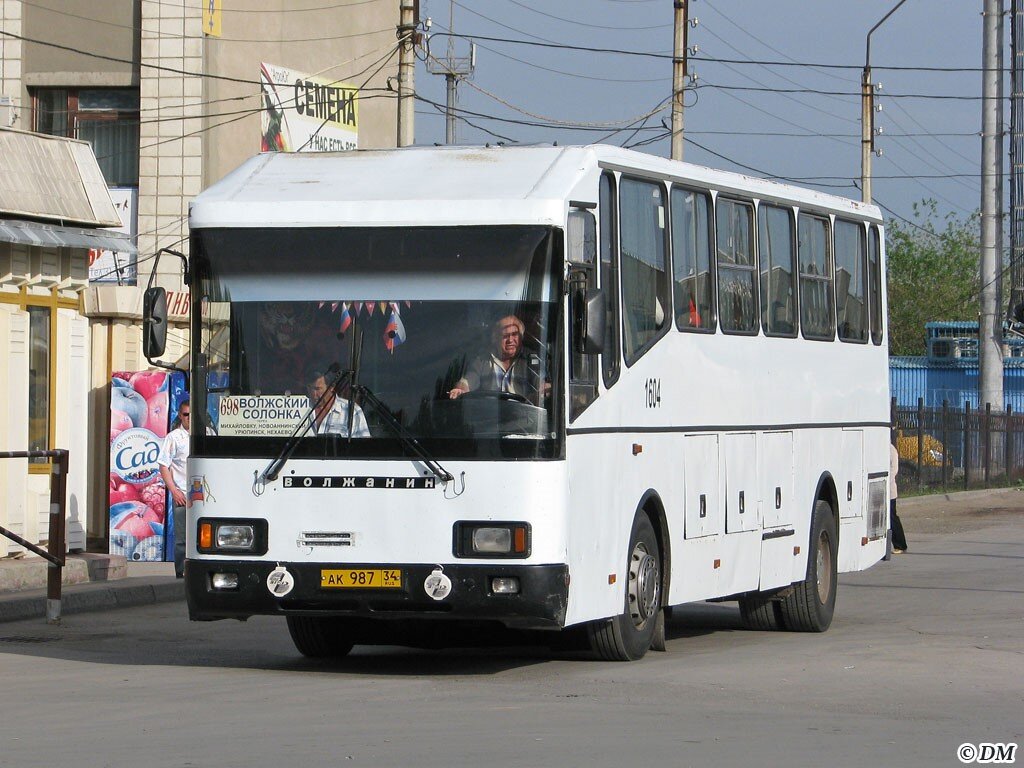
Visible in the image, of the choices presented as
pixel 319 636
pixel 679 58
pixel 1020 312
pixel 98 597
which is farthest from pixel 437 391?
pixel 1020 312

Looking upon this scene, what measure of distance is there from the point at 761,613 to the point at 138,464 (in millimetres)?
8392

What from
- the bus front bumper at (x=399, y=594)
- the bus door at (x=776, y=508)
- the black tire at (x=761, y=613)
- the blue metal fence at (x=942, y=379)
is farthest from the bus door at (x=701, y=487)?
the blue metal fence at (x=942, y=379)

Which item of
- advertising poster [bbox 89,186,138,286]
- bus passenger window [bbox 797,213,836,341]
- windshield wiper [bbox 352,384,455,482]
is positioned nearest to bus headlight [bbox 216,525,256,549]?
windshield wiper [bbox 352,384,455,482]

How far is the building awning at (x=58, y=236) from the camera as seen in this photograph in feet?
62.5

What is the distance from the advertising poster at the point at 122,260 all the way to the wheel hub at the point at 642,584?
19181mm

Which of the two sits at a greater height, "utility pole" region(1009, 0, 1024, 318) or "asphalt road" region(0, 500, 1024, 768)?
"utility pole" region(1009, 0, 1024, 318)

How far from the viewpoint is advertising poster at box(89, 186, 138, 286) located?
31625 millimetres

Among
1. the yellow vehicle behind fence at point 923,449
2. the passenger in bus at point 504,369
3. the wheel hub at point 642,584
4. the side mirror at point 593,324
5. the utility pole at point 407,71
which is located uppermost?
the utility pole at point 407,71

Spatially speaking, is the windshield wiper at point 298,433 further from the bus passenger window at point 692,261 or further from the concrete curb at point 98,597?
the concrete curb at point 98,597

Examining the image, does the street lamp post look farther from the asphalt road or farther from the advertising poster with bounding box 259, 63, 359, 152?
the asphalt road

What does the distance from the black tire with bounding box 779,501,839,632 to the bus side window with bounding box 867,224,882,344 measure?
2.19 meters

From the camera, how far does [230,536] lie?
11398 mm

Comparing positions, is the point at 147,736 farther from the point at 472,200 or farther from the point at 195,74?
the point at 195,74

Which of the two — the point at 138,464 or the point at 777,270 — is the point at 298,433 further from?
the point at 138,464
